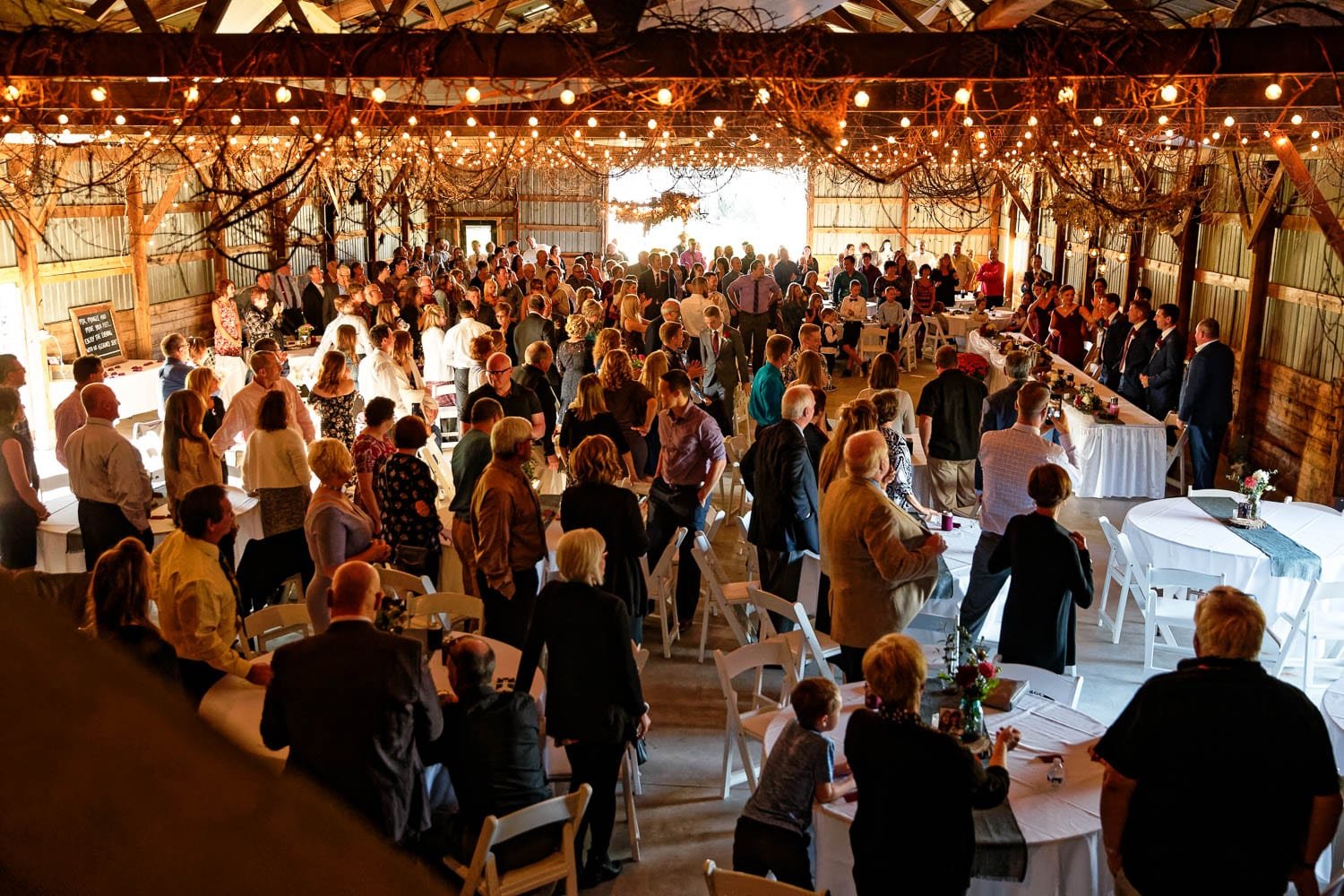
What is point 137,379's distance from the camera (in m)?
11.7

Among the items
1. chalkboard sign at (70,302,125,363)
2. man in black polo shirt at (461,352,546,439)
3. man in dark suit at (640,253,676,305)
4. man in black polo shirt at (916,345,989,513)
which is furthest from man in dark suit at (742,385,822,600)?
chalkboard sign at (70,302,125,363)

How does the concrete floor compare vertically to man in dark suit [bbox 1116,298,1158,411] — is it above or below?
below

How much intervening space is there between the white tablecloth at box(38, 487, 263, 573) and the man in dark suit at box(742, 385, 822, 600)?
2.77 m

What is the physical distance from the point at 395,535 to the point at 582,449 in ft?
3.84

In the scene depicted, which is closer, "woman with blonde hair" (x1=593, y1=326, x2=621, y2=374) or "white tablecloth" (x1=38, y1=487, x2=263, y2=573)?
"white tablecloth" (x1=38, y1=487, x2=263, y2=573)

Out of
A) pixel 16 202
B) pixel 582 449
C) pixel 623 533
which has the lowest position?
pixel 623 533

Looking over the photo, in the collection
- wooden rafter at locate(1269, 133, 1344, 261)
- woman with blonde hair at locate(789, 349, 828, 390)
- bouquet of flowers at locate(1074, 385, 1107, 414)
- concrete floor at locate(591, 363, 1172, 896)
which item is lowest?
concrete floor at locate(591, 363, 1172, 896)

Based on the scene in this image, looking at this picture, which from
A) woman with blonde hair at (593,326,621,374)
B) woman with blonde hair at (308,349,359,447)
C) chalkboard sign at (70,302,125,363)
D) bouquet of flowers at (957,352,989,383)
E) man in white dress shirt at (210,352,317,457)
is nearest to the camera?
man in white dress shirt at (210,352,317,457)

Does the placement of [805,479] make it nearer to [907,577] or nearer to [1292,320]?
[907,577]

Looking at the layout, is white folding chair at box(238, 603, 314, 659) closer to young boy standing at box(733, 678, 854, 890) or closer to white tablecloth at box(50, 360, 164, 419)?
young boy standing at box(733, 678, 854, 890)

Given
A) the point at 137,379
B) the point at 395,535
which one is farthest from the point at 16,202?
the point at 395,535

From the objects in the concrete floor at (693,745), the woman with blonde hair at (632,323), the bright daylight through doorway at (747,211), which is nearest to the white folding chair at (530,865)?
the concrete floor at (693,745)

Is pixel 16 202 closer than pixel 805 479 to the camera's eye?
No

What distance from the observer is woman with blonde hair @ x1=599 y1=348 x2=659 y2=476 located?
693cm
